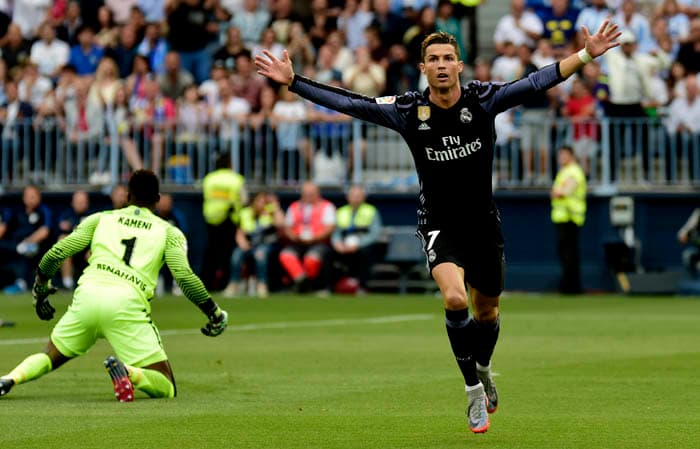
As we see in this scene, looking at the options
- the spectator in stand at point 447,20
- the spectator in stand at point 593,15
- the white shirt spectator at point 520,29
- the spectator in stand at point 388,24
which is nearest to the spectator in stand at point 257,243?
the spectator in stand at point 388,24

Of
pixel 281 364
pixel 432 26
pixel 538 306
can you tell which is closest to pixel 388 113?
pixel 281 364

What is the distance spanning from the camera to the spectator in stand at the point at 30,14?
100ft

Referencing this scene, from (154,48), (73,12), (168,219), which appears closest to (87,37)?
(73,12)

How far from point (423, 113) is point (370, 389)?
2754 mm

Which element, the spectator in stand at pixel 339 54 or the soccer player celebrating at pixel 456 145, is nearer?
the soccer player celebrating at pixel 456 145

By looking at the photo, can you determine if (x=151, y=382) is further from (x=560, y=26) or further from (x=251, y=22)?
(x=251, y=22)

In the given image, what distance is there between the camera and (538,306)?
76.7 ft

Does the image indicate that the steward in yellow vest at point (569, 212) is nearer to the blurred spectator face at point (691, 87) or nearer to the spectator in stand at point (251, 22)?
the blurred spectator face at point (691, 87)

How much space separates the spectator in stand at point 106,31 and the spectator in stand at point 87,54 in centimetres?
16

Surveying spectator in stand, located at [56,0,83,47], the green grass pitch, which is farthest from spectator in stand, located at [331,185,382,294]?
spectator in stand, located at [56,0,83,47]

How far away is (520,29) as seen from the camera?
91.8ft

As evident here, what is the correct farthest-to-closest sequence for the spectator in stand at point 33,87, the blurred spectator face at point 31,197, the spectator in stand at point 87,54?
the spectator in stand at point 87,54 < the spectator in stand at point 33,87 < the blurred spectator face at point 31,197

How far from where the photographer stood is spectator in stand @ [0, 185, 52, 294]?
27.6m

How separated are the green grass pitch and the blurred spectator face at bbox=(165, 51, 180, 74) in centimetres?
811
